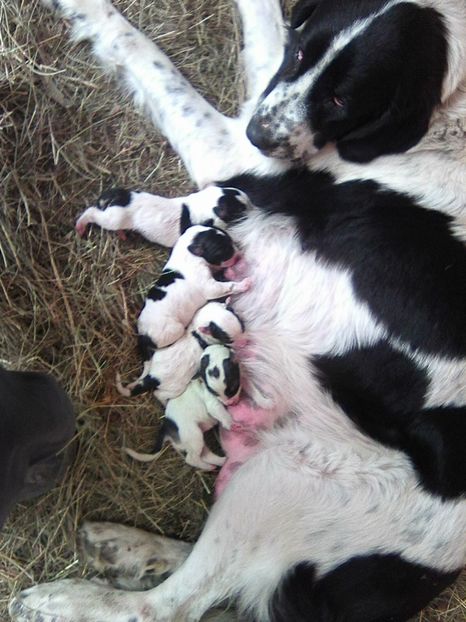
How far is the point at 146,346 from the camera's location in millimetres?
2609

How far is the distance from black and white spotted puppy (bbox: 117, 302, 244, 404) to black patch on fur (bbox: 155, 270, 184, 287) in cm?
15

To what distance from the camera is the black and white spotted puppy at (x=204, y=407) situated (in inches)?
96.0

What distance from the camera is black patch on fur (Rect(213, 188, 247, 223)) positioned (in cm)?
257

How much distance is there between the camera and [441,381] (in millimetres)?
2303

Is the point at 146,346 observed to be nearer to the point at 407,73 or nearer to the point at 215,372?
the point at 215,372

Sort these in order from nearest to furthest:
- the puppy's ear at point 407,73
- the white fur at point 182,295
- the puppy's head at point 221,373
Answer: the puppy's ear at point 407,73 → the puppy's head at point 221,373 → the white fur at point 182,295

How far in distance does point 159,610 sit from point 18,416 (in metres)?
1.00

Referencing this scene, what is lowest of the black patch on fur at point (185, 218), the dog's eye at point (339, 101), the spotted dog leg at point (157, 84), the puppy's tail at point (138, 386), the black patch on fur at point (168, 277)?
the puppy's tail at point (138, 386)

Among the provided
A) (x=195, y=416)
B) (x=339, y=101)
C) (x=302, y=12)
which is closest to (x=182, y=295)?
(x=195, y=416)

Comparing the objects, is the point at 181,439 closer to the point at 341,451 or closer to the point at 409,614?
the point at 341,451

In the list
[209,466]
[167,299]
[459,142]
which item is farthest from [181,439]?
[459,142]

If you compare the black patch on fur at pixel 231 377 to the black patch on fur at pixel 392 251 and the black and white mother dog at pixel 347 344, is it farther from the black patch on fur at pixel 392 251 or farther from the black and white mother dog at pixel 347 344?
the black patch on fur at pixel 392 251

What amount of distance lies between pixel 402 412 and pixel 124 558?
1167mm

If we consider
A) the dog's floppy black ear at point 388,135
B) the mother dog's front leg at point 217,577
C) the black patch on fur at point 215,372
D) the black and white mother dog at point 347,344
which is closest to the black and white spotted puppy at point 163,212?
the black and white mother dog at point 347,344
